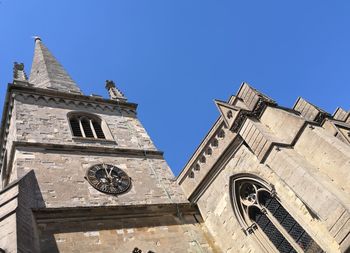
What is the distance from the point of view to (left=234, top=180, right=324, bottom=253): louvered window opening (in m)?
10.9

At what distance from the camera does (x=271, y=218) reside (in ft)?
38.6

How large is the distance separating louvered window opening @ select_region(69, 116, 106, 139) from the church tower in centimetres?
5

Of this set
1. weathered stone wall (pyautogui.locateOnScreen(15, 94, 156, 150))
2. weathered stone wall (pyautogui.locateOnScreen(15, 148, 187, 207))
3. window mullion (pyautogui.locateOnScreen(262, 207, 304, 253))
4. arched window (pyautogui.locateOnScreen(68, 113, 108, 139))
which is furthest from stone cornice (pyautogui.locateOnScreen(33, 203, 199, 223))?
arched window (pyautogui.locateOnScreen(68, 113, 108, 139))

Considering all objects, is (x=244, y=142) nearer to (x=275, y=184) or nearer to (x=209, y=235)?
(x=275, y=184)

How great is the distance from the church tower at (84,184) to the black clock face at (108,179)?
4 centimetres

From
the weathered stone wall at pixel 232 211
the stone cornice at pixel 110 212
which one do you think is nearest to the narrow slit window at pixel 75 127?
the stone cornice at pixel 110 212

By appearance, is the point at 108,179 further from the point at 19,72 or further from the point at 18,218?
the point at 19,72

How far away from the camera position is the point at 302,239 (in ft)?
35.5

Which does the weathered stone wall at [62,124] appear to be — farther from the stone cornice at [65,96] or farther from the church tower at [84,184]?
the stone cornice at [65,96]

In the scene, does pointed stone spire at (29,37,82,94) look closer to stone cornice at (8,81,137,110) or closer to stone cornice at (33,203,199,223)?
stone cornice at (8,81,137,110)

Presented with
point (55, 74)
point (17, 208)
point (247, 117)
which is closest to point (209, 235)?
point (247, 117)

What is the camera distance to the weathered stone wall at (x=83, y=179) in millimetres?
13492

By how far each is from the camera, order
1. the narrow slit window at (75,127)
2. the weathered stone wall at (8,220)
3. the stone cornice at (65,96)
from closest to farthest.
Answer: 1. the weathered stone wall at (8,220)
2. the narrow slit window at (75,127)
3. the stone cornice at (65,96)

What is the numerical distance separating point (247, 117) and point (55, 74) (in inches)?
706
